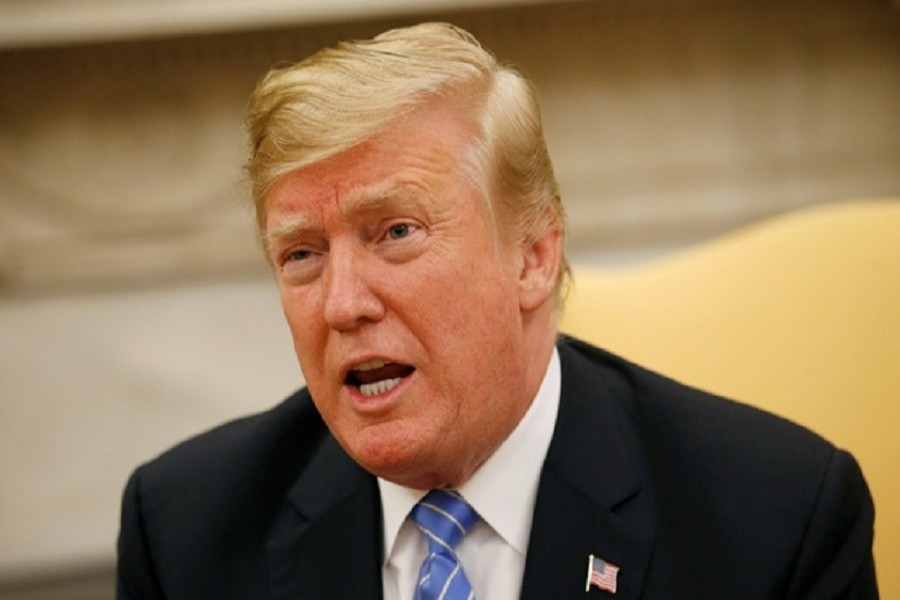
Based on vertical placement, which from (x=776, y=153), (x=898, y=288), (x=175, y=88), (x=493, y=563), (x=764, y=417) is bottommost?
(x=493, y=563)

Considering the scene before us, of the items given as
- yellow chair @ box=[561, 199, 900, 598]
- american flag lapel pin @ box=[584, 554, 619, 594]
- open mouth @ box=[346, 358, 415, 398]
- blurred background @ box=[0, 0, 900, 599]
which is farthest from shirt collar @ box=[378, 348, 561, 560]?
blurred background @ box=[0, 0, 900, 599]

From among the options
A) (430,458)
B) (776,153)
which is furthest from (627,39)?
(430,458)

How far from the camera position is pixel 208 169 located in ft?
12.6

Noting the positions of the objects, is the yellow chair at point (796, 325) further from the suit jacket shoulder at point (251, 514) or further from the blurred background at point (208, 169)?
the blurred background at point (208, 169)

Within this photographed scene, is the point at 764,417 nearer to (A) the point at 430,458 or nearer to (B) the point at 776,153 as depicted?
(A) the point at 430,458

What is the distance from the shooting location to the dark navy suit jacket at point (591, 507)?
1.83 m

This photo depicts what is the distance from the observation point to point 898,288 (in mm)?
2123

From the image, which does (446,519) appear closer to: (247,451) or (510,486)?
(510,486)

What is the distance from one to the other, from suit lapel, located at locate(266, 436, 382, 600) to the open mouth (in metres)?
0.29

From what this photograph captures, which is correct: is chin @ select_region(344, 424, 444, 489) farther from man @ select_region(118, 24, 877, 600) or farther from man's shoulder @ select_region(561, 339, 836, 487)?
man's shoulder @ select_region(561, 339, 836, 487)

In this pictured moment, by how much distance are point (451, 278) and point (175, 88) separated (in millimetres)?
2293

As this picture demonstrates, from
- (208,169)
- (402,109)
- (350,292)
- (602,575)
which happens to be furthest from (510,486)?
(208,169)

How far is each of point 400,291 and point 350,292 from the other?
0.21 ft

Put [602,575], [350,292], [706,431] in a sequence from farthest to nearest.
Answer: [706,431]
[602,575]
[350,292]
